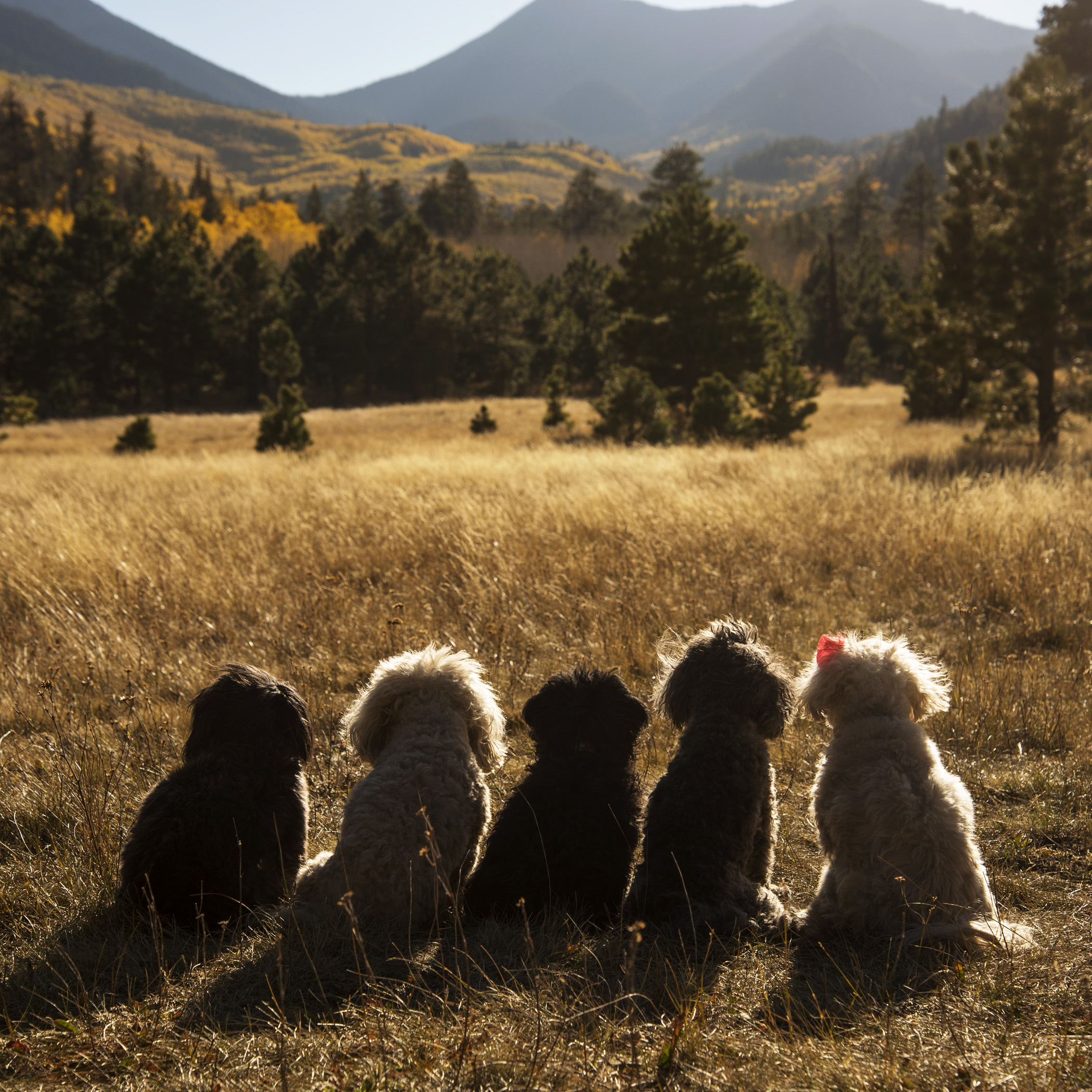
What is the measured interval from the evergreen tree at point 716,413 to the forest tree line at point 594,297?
0.07 metres

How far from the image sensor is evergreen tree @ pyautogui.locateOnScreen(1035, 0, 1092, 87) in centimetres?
3184

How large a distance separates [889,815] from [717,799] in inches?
24.2

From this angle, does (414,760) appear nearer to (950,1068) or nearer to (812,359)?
(950,1068)

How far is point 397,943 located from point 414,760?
2.07 ft

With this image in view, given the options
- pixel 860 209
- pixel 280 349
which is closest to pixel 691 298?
pixel 280 349

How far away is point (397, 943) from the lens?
2.50 m

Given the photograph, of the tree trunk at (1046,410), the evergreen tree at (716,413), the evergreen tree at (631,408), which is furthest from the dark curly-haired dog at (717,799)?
the evergreen tree at (631,408)

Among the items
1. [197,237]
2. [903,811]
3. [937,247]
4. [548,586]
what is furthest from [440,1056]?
[197,237]

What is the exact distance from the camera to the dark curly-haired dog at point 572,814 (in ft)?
8.82

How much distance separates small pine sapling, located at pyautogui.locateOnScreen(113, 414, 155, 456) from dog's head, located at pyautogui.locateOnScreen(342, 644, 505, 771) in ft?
83.4

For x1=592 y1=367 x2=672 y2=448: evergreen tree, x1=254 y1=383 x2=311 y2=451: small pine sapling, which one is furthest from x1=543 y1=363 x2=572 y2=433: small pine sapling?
x1=254 y1=383 x2=311 y2=451: small pine sapling

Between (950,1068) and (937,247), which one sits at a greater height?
(937,247)

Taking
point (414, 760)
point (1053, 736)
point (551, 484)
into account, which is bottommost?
point (1053, 736)

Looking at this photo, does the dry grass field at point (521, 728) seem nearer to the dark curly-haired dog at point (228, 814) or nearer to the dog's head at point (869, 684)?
the dark curly-haired dog at point (228, 814)
